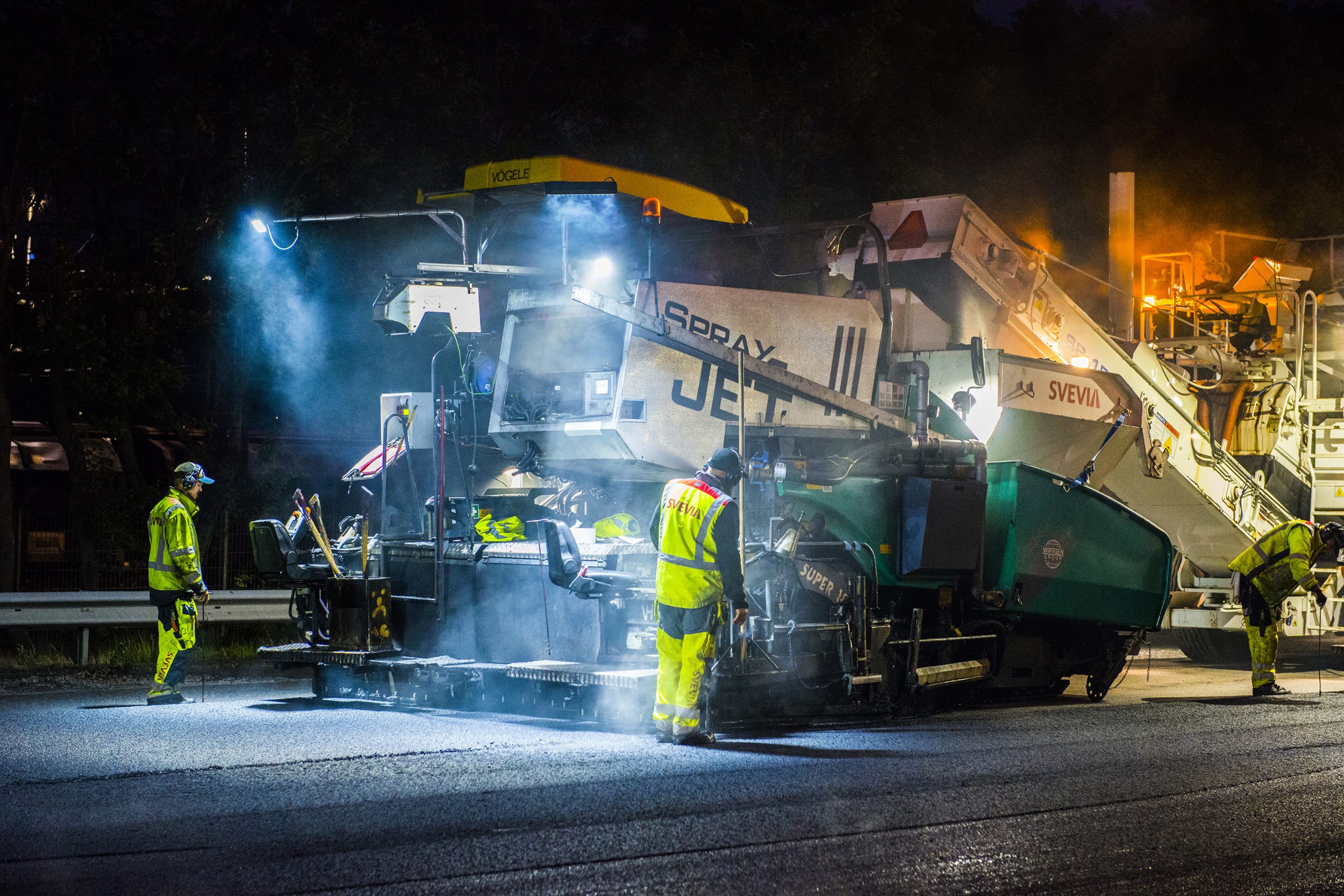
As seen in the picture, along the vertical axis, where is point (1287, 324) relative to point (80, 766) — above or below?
above

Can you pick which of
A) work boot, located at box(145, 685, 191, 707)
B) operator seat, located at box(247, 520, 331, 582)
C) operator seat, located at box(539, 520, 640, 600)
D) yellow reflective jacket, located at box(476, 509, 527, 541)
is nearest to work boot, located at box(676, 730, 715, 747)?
operator seat, located at box(539, 520, 640, 600)

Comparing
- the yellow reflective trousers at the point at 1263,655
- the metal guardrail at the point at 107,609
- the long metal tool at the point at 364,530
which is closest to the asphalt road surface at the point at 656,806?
the long metal tool at the point at 364,530

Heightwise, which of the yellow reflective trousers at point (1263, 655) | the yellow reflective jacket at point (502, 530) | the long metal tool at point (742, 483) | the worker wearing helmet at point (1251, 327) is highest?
the worker wearing helmet at point (1251, 327)

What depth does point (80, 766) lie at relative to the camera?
22.7 ft

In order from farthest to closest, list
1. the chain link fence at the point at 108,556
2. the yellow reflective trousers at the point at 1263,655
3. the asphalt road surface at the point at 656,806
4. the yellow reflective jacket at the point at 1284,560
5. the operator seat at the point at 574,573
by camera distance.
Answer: the chain link fence at the point at 108,556 → the yellow reflective jacket at the point at 1284,560 → the yellow reflective trousers at the point at 1263,655 → the operator seat at the point at 574,573 → the asphalt road surface at the point at 656,806

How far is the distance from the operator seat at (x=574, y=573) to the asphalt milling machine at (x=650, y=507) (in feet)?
0.06

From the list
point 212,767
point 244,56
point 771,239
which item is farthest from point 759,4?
point 212,767

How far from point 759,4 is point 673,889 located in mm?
20731

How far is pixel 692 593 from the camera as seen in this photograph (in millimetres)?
7805

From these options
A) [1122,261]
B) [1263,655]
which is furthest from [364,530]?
[1122,261]

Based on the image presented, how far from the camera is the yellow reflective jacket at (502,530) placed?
32.0 ft

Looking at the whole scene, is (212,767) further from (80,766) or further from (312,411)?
(312,411)

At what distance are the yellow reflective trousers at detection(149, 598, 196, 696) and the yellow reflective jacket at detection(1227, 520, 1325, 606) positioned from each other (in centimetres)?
771

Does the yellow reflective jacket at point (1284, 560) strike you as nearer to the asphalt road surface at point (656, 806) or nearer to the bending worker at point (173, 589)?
the asphalt road surface at point (656, 806)
